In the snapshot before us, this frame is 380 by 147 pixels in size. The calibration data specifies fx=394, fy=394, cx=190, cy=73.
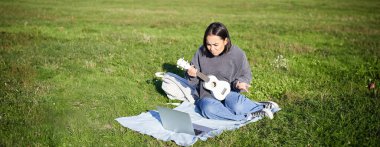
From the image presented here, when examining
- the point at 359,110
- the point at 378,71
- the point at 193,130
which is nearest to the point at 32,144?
the point at 193,130

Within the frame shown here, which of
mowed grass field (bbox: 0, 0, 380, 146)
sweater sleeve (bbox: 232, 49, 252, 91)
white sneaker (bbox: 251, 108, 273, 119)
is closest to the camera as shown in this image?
mowed grass field (bbox: 0, 0, 380, 146)

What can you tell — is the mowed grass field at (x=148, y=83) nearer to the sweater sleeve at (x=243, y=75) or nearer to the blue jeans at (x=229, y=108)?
the blue jeans at (x=229, y=108)

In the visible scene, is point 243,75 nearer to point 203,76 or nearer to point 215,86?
point 215,86

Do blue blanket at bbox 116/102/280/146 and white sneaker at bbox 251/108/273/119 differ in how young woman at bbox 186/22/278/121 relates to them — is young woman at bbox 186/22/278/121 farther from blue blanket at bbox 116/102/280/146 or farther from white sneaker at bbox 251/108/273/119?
blue blanket at bbox 116/102/280/146

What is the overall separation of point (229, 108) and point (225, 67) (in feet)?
2.64

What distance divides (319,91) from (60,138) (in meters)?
5.57

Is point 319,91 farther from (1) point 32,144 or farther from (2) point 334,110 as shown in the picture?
(1) point 32,144

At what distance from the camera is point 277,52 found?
13305 mm

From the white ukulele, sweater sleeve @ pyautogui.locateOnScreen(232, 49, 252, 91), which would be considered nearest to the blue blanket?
the white ukulele

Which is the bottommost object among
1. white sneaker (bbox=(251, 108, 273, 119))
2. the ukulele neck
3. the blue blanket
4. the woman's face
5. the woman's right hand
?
the blue blanket

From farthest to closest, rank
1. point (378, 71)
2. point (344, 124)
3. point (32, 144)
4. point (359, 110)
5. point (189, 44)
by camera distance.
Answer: point (189, 44)
point (378, 71)
point (359, 110)
point (344, 124)
point (32, 144)

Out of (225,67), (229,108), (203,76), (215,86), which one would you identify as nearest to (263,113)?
(229,108)

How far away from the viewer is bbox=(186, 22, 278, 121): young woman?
7055mm

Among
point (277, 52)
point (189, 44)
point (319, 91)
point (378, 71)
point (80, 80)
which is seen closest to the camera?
point (319, 91)
